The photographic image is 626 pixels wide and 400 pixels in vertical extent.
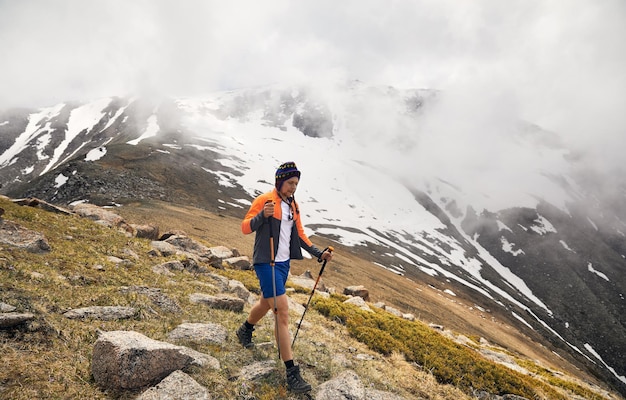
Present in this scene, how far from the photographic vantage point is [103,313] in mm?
6848

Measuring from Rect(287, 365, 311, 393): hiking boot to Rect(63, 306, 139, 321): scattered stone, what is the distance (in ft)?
12.6

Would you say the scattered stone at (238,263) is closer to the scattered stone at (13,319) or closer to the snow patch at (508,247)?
the scattered stone at (13,319)

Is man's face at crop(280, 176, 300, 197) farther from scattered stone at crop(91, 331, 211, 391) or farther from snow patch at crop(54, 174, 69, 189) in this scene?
snow patch at crop(54, 174, 69, 189)

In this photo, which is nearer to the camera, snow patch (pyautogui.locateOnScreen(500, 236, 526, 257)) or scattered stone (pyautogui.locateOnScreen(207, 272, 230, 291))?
scattered stone (pyautogui.locateOnScreen(207, 272, 230, 291))

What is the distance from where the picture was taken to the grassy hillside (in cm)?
480

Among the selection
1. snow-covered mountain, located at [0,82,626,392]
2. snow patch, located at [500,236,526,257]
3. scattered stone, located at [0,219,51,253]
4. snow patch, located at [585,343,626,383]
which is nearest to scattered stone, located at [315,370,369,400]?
scattered stone, located at [0,219,51,253]

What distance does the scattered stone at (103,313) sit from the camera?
6477mm

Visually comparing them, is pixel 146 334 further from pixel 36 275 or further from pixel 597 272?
pixel 597 272

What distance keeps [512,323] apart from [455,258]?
4955 cm

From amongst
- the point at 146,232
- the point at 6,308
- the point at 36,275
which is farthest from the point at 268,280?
the point at 146,232

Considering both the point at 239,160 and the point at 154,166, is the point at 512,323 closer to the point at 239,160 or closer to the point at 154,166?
the point at 154,166

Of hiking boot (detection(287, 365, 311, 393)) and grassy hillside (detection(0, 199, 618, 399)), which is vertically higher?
hiking boot (detection(287, 365, 311, 393))

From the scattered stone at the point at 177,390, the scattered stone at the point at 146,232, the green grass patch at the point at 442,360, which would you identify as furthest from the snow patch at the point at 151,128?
the scattered stone at the point at 177,390

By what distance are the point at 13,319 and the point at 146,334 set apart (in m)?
2.09
